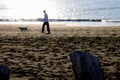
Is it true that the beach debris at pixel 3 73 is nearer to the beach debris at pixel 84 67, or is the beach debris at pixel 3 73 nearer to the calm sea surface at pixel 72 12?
the beach debris at pixel 84 67

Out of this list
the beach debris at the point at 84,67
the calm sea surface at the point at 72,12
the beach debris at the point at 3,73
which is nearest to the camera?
the beach debris at the point at 3,73

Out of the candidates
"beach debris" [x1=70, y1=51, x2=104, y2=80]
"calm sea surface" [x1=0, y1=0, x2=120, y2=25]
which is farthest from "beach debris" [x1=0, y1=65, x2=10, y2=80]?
"calm sea surface" [x1=0, y1=0, x2=120, y2=25]

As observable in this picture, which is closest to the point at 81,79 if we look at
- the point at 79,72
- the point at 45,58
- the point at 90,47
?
the point at 79,72

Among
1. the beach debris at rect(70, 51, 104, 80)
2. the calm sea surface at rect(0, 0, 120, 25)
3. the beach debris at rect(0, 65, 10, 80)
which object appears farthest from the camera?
the calm sea surface at rect(0, 0, 120, 25)

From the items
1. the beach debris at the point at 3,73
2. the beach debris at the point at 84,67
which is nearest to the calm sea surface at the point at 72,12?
the beach debris at the point at 84,67

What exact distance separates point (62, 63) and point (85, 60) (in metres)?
6.44

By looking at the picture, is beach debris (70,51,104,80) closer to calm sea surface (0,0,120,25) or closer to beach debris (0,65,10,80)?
beach debris (0,65,10,80)

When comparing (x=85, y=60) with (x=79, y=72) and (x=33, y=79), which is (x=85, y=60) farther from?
(x=33, y=79)

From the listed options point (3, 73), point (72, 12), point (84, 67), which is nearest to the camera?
point (3, 73)

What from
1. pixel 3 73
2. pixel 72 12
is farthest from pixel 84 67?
pixel 72 12

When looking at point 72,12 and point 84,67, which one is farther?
point 72,12

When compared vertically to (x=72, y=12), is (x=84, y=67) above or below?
above

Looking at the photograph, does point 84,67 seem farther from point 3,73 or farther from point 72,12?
point 72,12

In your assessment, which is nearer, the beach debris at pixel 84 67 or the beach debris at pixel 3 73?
the beach debris at pixel 3 73
